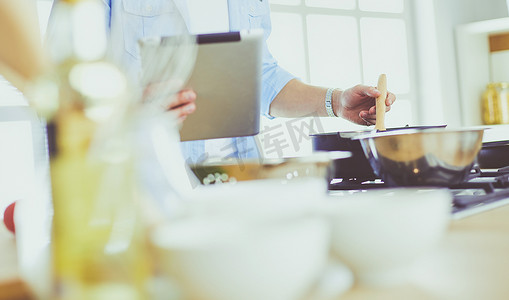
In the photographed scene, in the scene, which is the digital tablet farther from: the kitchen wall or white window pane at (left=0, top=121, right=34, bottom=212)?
the kitchen wall

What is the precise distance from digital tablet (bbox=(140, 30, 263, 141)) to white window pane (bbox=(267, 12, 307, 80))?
71.3 inches

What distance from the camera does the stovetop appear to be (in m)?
0.68

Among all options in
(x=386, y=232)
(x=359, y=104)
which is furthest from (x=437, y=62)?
(x=386, y=232)

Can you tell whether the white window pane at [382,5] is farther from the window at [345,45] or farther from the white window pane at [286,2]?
the white window pane at [286,2]

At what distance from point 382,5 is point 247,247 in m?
3.42

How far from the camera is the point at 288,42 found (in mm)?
2891

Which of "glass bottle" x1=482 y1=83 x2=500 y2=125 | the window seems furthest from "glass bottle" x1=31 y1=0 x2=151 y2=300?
"glass bottle" x1=482 y1=83 x2=500 y2=125

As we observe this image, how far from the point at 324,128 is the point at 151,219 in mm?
2715

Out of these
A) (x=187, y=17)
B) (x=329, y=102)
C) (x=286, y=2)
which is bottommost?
(x=329, y=102)

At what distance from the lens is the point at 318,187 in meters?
0.41

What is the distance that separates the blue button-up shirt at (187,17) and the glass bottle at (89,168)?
0.91 m

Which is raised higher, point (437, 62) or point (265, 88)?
point (437, 62)

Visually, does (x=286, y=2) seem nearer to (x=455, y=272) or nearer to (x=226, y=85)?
(x=226, y=85)

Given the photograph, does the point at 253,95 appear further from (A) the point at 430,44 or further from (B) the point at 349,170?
(A) the point at 430,44
